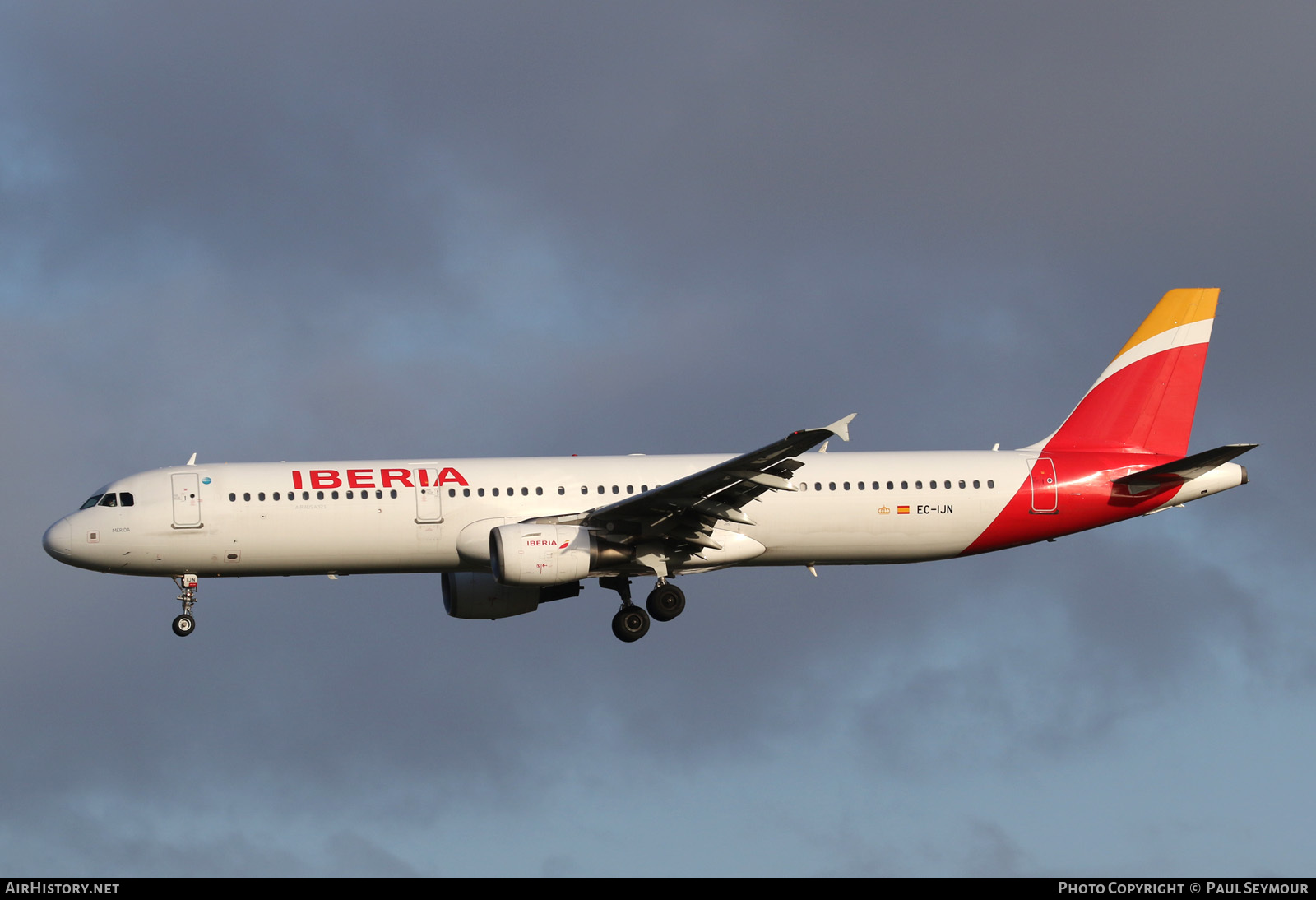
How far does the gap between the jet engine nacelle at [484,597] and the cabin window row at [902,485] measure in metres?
6.74

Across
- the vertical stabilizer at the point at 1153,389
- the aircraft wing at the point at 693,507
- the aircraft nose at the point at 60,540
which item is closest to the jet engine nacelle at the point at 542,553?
the aircraft wing at the point at 693,507

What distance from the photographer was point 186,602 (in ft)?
116

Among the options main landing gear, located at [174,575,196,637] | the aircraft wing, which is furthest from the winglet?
main landing gear, located at [174,575,196,637]

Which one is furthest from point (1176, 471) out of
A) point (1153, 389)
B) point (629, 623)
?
point (629, 623)

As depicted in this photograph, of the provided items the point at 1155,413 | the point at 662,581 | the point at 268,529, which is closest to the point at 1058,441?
the point at 1155,413

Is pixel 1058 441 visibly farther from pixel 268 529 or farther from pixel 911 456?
pixel 268 529

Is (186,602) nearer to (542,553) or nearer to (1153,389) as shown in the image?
(542,553)

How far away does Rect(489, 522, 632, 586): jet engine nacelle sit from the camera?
33156 mm

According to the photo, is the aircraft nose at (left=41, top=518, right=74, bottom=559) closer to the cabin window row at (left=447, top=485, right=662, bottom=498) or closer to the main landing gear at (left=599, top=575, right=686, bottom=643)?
the cabin window row at (left=447, top=485, right=662, bottom=498)

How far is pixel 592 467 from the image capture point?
36.2 meters

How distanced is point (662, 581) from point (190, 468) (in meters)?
11.4

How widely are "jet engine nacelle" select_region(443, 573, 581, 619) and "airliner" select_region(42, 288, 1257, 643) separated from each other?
3.6 inches
